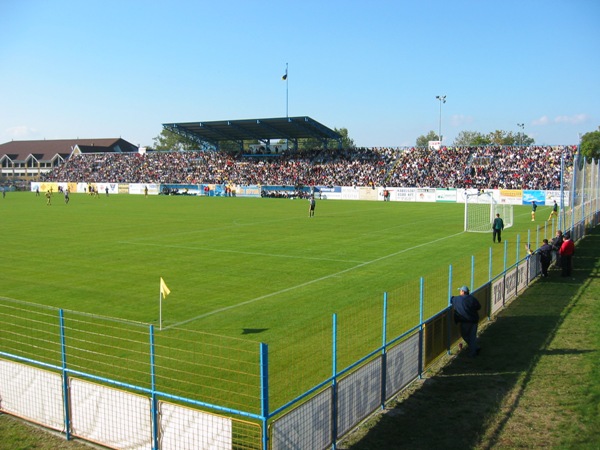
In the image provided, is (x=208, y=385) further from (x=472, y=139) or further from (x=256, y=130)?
(x=472, y=139)

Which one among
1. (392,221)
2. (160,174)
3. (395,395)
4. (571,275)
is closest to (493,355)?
(395,395)

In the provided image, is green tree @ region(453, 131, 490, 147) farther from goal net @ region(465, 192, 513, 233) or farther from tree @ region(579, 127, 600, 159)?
goal net @ region(465, 192, 513, 233)

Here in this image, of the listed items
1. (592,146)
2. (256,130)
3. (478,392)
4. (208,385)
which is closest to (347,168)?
(256,130)

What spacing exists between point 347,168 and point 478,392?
228 ft

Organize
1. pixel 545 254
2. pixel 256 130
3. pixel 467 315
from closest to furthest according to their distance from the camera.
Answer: pixel 467 315, pixel 545 254, pixel 256 130

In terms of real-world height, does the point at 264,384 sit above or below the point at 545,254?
above

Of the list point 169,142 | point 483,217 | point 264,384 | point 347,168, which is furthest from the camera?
point 169,142

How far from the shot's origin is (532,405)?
30.5ft

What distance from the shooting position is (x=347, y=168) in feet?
258

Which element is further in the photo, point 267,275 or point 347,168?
point 347,168

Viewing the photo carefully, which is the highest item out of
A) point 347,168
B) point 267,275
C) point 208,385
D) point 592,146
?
point 592,146

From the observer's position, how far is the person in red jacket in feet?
64.0

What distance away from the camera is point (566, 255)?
19.7 metres

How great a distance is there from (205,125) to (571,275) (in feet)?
232
